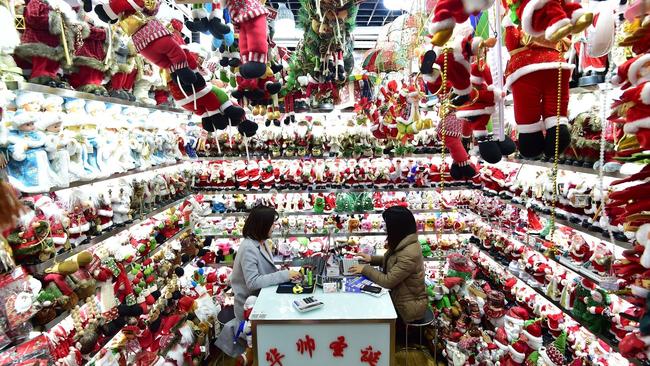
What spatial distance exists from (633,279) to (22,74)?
3075 mm

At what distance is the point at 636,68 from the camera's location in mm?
1024

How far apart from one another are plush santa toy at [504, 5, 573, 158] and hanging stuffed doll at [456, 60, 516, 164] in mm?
123

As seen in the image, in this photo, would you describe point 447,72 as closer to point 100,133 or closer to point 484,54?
point 484,54

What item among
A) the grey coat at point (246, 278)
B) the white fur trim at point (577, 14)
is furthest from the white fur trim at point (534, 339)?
the white fur trim at point (577, 14)

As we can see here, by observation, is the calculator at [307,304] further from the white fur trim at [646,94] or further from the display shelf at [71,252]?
the white fur trim at [646,94]

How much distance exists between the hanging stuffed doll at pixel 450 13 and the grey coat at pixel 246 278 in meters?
1.96

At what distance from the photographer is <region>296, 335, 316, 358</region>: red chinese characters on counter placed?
2.12 metres

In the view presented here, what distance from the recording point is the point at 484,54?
4.89ft

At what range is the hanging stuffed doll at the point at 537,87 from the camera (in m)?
1.26

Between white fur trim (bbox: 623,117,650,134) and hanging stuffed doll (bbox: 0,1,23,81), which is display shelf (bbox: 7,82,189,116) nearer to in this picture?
hanging stuffed doll (bbox: 0,1,23,81)

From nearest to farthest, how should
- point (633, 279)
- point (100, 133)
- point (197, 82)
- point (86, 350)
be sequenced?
point (633, 279) < point (197, 82) < point (86, 350) < point (100, 133)

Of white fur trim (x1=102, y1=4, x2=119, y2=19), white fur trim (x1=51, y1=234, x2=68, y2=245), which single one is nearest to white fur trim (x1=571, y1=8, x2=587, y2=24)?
white fur trim (x1=102, y1=4, x2=119, y2=19)

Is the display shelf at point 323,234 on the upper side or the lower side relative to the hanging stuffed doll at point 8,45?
lower

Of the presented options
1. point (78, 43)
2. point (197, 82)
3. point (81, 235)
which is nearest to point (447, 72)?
point (197, 82)
